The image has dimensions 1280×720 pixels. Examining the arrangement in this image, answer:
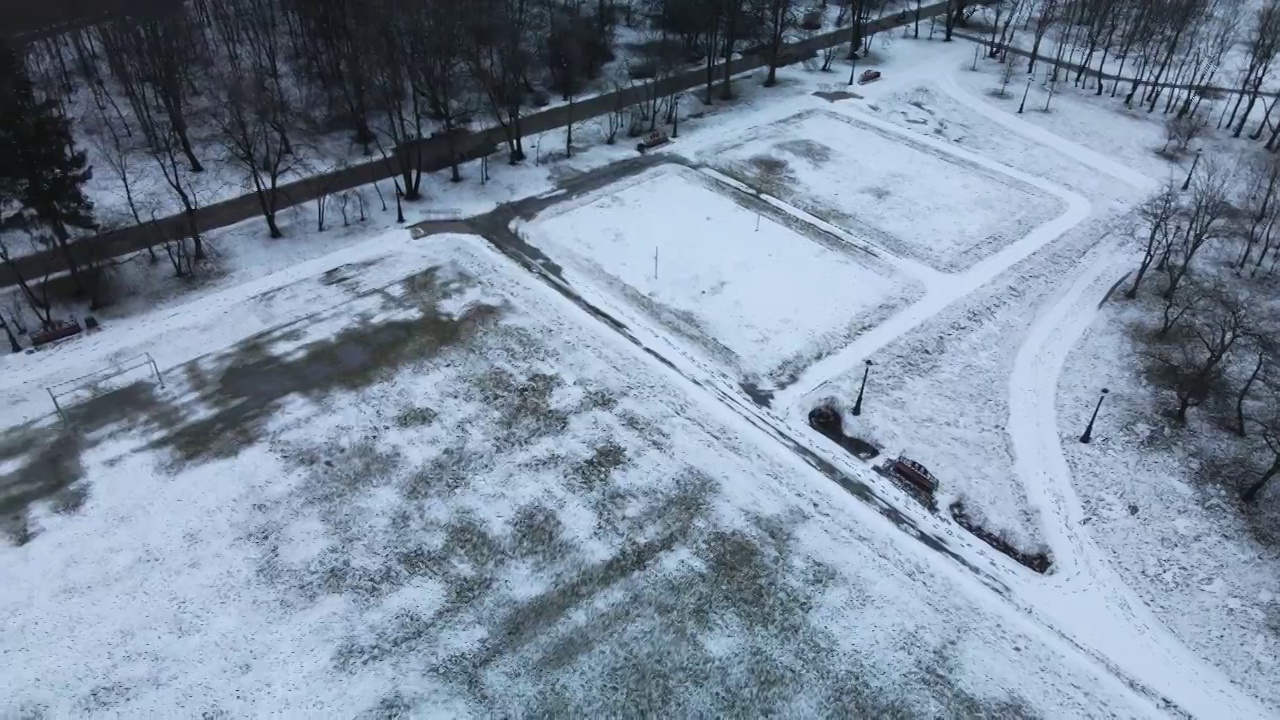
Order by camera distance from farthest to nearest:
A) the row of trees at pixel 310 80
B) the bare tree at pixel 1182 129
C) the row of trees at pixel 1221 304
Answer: the bare tree at pixel 1182 129 < the row of trees at pixel 310 80 < the row of trees at pixel 1221 304

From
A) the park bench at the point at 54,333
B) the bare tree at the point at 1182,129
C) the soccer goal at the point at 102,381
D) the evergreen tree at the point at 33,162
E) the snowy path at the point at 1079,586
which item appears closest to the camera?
the snowy path at the point at 1079,586

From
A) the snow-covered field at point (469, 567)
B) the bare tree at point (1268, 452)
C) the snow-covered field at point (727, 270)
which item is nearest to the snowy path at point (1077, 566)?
the snow-covered field at point (469, 567)

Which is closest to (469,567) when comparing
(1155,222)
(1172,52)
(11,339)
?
(11,339)

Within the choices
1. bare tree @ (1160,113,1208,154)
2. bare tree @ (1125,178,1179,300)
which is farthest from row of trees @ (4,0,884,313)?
bare tree @ (1125,178,1179,300)

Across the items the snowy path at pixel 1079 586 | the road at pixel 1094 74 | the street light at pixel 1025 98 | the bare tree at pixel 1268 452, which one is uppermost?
the road at pixel 1094 74

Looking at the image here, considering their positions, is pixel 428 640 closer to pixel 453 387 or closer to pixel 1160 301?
pixel 453 387

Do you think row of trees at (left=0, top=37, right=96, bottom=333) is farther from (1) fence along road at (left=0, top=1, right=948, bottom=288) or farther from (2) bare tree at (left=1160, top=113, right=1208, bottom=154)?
(2) bare tree at (left=1160, top=113, right=1208, bottom=154)

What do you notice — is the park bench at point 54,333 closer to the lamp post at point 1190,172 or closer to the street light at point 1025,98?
the lamp post at point 1190,172
